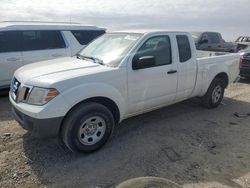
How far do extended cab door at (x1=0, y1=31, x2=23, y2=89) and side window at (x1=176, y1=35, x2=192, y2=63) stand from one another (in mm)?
4031

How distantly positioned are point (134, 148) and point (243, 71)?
677 cm

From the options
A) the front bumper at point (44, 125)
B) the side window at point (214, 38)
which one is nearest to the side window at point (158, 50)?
the front bumper at point (44, 125)

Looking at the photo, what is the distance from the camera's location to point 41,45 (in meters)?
7.55

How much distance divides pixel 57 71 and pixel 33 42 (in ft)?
12.3

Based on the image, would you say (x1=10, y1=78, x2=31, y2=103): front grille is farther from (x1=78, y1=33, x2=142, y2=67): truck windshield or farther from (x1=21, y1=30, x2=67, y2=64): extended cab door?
(x1=21, y1=30, x2=67, y2=64): extended cab door

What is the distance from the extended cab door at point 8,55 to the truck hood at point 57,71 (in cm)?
281

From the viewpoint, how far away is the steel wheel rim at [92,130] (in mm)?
4035

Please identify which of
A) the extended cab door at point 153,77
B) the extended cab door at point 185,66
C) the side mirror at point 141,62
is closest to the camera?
the side mirror at point 141,62

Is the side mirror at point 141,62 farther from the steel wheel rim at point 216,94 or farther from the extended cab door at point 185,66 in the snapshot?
the steel wheel rim at point 216,94

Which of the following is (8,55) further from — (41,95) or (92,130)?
(92,130)

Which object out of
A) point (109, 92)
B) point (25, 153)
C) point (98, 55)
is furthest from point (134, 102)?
point (25, 153)

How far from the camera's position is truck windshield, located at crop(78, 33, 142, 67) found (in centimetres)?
451

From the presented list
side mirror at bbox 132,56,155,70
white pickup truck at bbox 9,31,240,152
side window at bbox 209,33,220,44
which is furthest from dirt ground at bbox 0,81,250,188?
side window at bbox 209,33,220,44

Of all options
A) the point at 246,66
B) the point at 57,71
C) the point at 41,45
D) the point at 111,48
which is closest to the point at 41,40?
the point at 41,45
